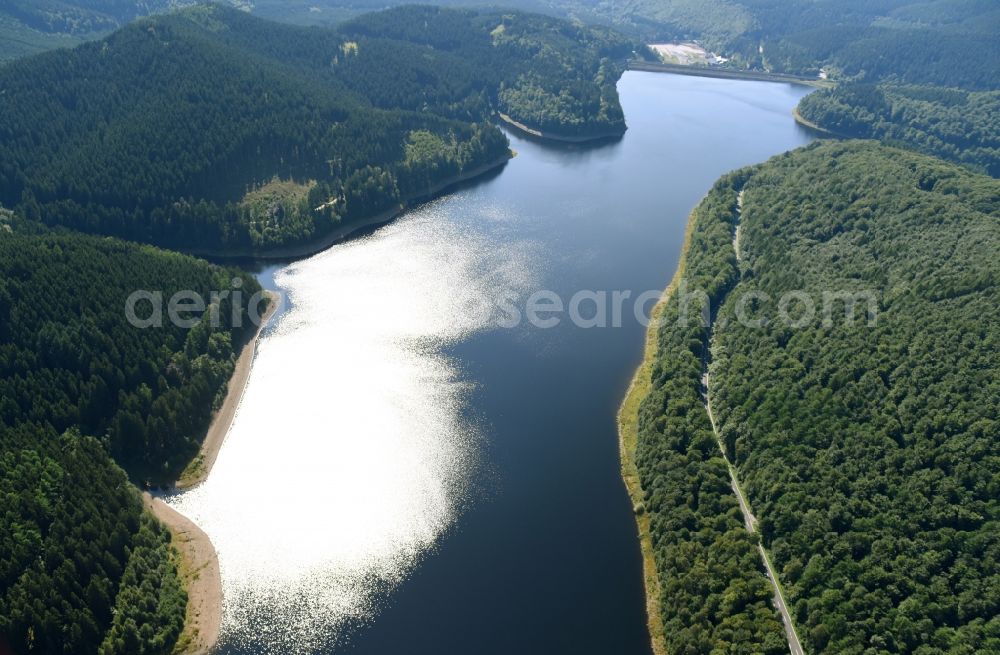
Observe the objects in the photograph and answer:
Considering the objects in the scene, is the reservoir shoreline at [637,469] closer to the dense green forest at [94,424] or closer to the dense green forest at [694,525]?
the dense green forest at [694,525]

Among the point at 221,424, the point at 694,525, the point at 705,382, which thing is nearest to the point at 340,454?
the point at 221,424

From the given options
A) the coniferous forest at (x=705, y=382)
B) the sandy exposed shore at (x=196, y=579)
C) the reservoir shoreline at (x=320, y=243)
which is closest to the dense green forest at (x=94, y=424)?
the coniferous forest at (x=705, y=382)

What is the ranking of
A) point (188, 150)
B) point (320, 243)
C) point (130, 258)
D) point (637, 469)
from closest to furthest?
point (637, 469) < point (130, 258) < point (320, 243) < point (188, 150)

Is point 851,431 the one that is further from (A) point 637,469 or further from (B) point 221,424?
(B) point 221,424

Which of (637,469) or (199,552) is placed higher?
(637,469)

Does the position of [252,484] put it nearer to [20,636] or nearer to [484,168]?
[20,636]

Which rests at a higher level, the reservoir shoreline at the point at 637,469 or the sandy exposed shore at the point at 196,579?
the reservoir shoreline at the point at 637,469

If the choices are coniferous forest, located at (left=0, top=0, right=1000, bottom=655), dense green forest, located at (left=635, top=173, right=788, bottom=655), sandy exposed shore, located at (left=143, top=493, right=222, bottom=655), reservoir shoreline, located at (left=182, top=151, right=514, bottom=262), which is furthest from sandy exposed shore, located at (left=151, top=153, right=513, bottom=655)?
dense green forest, located at (left=635, top=173, right=788, bottom=655)
